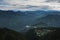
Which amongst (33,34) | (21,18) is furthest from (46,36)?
(21,18)

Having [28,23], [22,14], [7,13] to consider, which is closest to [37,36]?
[28,23]

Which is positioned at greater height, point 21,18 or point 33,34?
point 21,18

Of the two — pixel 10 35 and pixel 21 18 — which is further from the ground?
pixel 21 18

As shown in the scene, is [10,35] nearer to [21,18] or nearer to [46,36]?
[21,18]

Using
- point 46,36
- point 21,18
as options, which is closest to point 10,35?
point 21,18

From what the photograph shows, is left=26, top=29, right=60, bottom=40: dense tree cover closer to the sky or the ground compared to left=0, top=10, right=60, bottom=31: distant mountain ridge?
closer to the ground

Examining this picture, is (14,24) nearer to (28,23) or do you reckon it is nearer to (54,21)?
(28,23)

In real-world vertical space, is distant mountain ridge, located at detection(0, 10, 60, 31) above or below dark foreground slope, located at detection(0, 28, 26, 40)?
above

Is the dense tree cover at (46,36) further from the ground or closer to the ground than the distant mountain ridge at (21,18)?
closer to the ground

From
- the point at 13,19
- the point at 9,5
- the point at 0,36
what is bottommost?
the point at 0,36

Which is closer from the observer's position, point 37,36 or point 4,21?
point 37,36

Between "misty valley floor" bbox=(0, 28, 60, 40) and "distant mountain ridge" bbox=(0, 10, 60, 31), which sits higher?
"distant mountain ridge" bbox=(0, 10, 60, 31)
